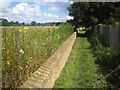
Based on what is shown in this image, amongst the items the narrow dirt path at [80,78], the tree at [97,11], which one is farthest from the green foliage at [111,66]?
the tree at [97,11]

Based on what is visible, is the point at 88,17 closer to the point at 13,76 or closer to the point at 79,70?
the point at 79,70

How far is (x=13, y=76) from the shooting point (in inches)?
102

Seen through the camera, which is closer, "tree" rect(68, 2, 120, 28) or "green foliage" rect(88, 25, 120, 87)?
"green foliage" rect(88, 25, 120, 87)

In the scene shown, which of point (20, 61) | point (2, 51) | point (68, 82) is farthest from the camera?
point (68, 82)

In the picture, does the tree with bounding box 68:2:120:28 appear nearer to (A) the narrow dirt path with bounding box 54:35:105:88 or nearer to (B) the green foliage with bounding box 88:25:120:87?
(B) the green foliage with bounding box 88:25:120:87

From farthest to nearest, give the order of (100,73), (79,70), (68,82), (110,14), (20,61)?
(110,14) → (79,70) → (100,73) → (68,82) → (20,61)

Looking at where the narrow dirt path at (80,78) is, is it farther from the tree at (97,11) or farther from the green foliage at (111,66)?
the tree at (97,11)

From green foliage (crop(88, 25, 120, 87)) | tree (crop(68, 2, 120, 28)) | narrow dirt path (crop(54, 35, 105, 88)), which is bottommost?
narrow dirt path (crop(54, 35, 105, 88))

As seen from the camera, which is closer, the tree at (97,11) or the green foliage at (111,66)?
the green foliage at (111,66)

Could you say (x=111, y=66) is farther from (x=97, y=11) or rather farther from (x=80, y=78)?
(x=97, y=11)

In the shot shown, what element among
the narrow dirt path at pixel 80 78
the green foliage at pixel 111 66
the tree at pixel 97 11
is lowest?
the narrow dirt path at pixel 80 78

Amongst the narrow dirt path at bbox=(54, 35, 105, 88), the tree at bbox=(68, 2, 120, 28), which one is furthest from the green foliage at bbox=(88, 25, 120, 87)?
the tree at bbox=(68, 2, 120, 28)

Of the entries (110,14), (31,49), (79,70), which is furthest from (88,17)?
(31,49)

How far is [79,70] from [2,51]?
11.1 feet
